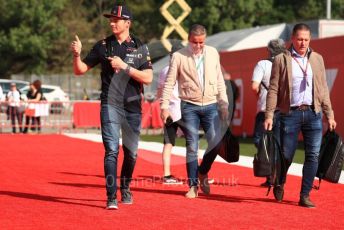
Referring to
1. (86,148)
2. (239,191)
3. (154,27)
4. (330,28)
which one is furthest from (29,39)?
(239,191)

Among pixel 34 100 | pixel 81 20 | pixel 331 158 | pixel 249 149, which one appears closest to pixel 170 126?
pixel 331 158

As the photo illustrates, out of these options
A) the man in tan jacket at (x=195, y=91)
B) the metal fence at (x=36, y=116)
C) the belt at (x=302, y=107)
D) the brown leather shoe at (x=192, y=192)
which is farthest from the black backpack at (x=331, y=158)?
the metal fence at (x=36, y=116)

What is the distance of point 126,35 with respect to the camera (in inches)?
338

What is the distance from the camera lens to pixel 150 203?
356 inches

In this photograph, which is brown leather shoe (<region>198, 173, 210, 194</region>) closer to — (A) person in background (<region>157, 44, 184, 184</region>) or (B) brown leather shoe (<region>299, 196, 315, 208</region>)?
(A) person in background (<region>157, 44, 184, 184</region>)

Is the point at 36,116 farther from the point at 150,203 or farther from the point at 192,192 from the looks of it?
the point at 150,203

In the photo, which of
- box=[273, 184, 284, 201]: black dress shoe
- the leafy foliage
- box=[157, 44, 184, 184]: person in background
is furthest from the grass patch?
the leafy foliage

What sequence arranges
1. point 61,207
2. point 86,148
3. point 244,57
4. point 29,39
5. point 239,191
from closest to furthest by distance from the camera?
point 61,207
point 239,191
point 86,148
point 244,57
point 29,39

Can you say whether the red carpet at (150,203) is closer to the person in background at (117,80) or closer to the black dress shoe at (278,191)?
the black dress shoe at (278,191)

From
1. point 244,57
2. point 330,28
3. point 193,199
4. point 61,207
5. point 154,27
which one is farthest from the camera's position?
point 154,27

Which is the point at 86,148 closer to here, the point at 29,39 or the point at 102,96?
the point at 102,96

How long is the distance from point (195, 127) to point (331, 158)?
5.00 ft

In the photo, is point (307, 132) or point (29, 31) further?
point (29, 31)

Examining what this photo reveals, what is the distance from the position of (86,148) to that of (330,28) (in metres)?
12.1
